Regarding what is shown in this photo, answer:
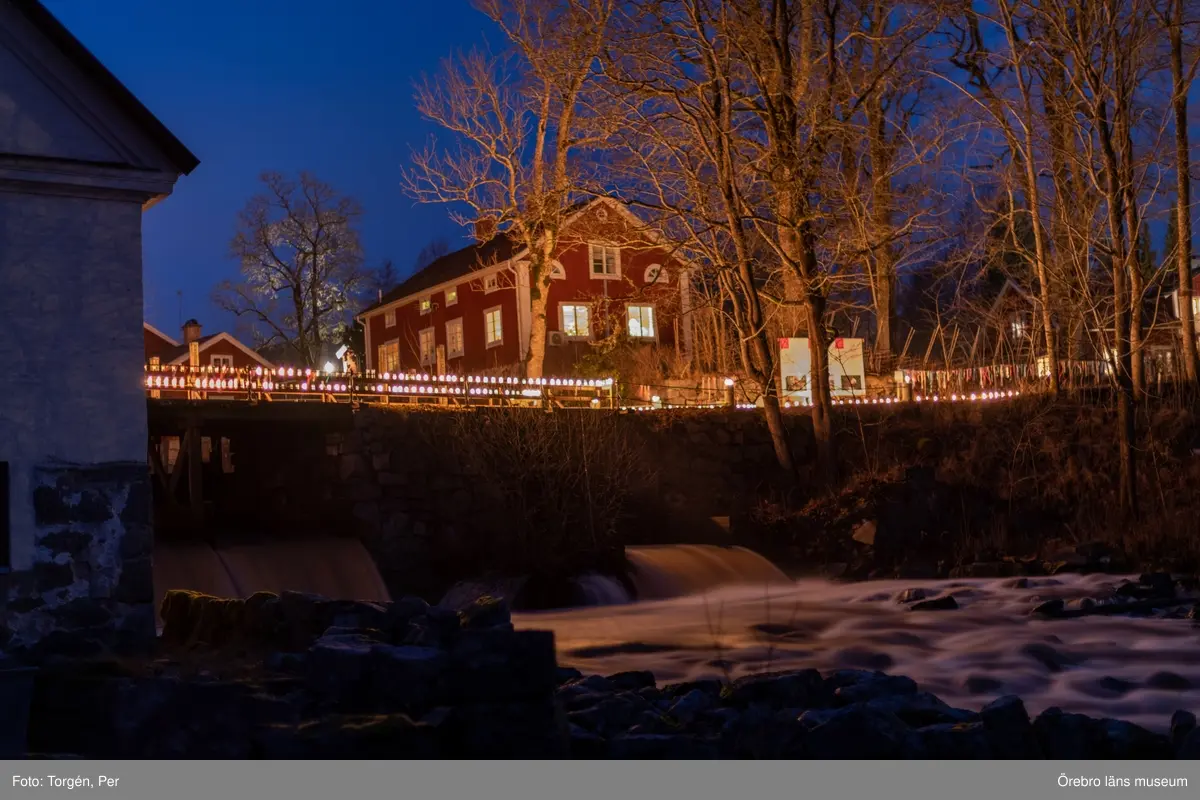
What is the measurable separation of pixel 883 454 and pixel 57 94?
1890cm

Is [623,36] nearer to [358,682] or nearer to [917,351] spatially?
[358,682]

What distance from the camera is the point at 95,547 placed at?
1134cm

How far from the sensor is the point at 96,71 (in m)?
11.5

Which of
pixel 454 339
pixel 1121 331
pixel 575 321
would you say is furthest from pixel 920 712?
pixel 454 339

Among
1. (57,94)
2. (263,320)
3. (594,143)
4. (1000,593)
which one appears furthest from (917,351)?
(57,94)

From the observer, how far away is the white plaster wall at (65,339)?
36.9ft

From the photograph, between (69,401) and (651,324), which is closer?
(69,401)

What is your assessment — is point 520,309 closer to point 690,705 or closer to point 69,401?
point 69,401

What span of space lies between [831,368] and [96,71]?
2185 cm

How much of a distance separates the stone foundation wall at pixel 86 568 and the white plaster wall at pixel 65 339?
0.44 ft

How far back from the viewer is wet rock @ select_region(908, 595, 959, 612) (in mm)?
18719

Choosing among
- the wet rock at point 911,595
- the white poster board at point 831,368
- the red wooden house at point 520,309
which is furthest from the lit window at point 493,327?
the wet rock at point 911,595

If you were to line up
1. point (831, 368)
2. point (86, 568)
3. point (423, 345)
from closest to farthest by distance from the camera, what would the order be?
point (86, 568) → point (831, 368) → point (423, 345)

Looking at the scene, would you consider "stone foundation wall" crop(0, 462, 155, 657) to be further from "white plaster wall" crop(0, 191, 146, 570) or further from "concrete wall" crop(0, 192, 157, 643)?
"white plaster wall" crop(0, 191, 146, 570)
